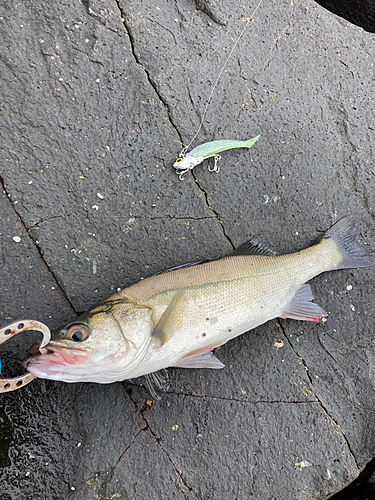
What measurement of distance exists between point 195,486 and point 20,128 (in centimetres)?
333

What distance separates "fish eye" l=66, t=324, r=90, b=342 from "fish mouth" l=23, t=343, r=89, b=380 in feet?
0.25

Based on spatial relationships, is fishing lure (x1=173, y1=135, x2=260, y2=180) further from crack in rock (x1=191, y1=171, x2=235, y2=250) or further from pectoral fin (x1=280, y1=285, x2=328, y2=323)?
pectoral fin (x1=280, y1=285, x2=328, y2=323)

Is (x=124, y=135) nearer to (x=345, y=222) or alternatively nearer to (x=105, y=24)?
(x=105, y=24)

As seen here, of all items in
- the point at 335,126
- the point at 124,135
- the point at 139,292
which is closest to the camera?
the point at 139,292

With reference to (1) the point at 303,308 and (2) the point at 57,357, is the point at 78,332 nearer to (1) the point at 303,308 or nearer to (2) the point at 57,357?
(2) the point at 57,357

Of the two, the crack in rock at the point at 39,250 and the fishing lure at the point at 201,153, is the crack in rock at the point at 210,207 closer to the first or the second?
the fishing lure at the point at 201,153

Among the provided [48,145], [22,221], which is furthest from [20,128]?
[22,221]

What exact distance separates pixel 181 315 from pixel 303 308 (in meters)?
1.14

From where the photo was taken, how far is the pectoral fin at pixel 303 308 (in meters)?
3.05

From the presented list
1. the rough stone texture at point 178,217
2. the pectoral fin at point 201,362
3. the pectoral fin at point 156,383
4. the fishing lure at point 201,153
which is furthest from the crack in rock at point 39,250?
the fishing lure at point 201,153

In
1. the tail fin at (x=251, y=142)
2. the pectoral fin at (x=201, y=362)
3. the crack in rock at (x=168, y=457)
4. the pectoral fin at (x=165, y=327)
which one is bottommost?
the crack in rock at (x=168, y=457)

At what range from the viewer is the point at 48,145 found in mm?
3016

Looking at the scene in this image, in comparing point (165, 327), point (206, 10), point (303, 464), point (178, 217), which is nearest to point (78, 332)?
point (165, 327)

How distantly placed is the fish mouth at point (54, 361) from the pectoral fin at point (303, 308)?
171 centimetres
